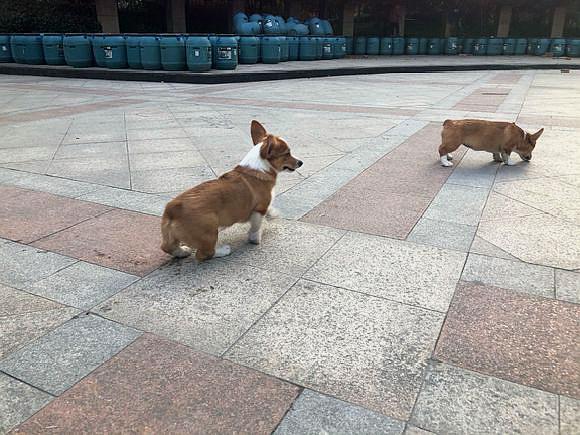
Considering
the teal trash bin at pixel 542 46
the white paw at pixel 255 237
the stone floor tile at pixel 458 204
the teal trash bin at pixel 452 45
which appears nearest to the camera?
the white paw at pixel 255 237

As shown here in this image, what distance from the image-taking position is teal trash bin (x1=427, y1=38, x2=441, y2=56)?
97.2ft

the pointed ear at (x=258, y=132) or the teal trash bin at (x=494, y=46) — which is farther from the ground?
the teal trash bin at (x=494, y=46)

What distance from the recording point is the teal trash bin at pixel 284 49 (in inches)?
804

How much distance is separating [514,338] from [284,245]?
1913 millimetres

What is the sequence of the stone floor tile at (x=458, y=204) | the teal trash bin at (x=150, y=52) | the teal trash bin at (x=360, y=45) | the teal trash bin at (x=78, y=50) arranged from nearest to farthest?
the stone floor tile at (x=458, y=204) → the teal trash bin at (x=150, y=52) → the teal trash bin at (x=78, y=50) → the teal trash bin at (x=360, y=45)

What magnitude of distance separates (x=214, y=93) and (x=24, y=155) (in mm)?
7554

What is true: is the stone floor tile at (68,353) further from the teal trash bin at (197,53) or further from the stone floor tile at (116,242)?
the teal trash bin at (197,53)

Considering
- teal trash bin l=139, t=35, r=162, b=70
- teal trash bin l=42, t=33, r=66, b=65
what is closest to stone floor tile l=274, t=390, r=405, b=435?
teal trash bin l=139, t=35, r=162, b=70

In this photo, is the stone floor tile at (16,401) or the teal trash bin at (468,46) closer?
the stone floor tile at (16,401)

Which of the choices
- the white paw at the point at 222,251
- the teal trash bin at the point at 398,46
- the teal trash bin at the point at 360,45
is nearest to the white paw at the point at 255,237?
the white paw at the point at 222,251

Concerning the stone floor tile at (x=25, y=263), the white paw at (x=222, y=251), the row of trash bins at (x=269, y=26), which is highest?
the row of trash bins at (x=269, y=26)

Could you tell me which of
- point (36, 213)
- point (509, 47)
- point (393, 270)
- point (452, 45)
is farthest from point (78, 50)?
point (509, 47)

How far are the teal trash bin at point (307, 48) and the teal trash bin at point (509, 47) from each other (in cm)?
1512

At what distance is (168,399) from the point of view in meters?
2.33
